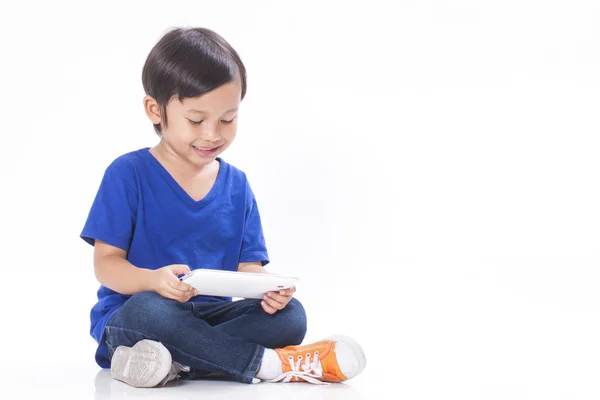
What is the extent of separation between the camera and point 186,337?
149 cm

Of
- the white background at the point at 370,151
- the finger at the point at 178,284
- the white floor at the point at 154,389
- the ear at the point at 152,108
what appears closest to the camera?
the white floor at the point at 154,389

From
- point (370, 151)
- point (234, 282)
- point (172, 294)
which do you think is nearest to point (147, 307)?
point (172, 294)

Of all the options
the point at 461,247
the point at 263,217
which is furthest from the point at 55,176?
the point at 461,247

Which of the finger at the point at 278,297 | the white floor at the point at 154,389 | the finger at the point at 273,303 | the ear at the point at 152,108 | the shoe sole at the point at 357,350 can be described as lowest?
the white floor at the point at 154,389

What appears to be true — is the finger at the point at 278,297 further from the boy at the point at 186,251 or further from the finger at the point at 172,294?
the finger at the point at 172,294

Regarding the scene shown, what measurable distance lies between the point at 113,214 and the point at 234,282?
318mm

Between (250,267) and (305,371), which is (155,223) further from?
(305,371)

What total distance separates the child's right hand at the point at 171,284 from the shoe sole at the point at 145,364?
97 mm

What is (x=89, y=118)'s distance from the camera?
2.44m

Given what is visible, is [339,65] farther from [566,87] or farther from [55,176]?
[55,176]

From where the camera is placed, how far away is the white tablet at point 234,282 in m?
1.43

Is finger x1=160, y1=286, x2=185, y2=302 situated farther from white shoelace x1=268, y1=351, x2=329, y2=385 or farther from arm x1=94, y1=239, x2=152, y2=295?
white shoelace x1=268, y1=351, x2=329, y2=385

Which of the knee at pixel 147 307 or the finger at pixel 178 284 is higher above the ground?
the finger at pixel 178 284

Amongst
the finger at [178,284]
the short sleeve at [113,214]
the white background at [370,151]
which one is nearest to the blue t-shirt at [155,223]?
the short sleeve at [113,214]
